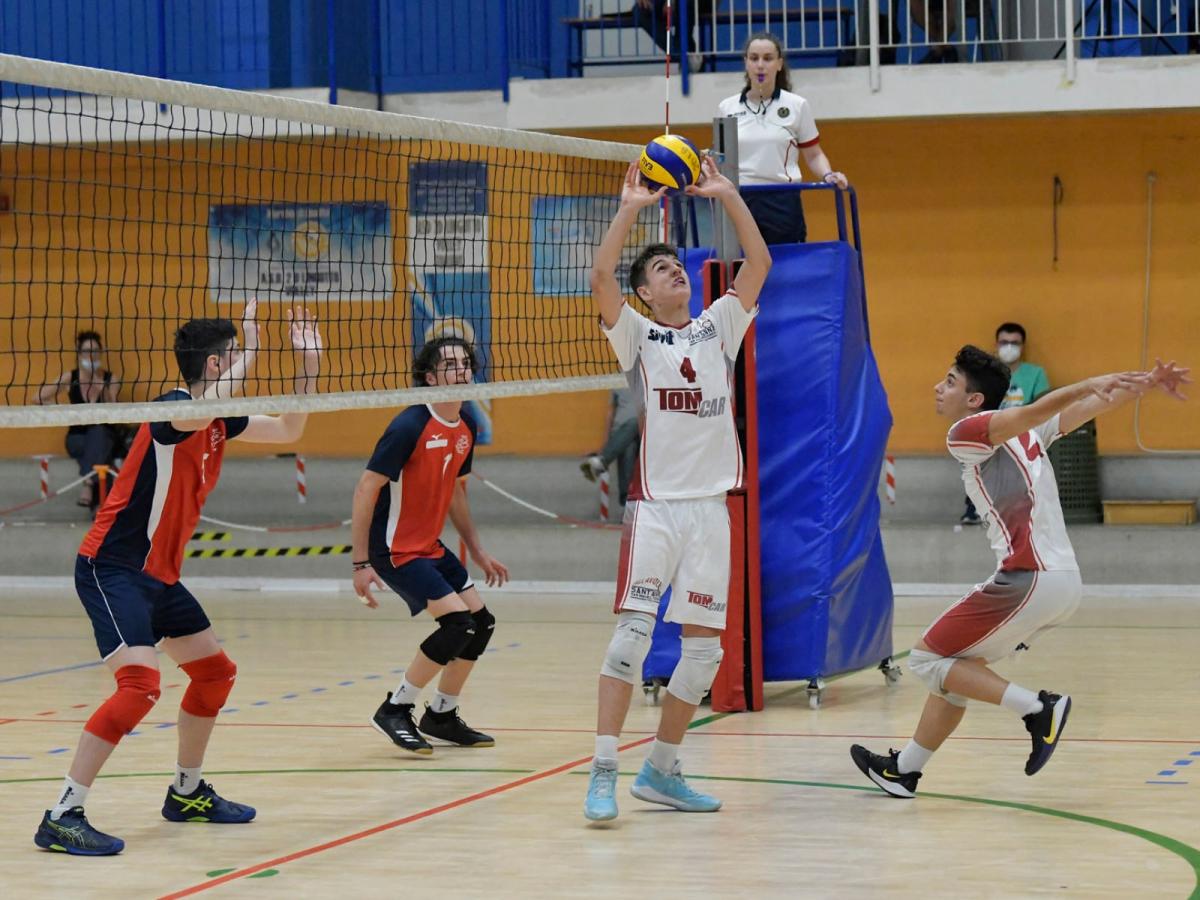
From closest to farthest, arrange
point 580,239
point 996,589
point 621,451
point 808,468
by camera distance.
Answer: point 996,589
point 808,468
point 580,239
point 621,451

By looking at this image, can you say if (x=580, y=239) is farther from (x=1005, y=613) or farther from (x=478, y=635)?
(x=1005, y=613)

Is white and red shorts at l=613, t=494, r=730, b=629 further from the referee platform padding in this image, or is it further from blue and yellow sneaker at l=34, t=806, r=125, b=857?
the referee platform padding

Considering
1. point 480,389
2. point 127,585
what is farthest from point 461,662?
point 127,585

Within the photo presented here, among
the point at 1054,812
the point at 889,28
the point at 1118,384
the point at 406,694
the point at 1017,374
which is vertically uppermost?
the point at 889,28

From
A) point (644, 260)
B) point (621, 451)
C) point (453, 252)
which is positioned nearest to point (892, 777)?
point (644, 260)

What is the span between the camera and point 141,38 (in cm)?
1706

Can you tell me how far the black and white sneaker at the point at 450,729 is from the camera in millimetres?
7578

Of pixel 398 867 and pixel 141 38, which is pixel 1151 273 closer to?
pixel 141 38

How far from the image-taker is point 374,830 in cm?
587

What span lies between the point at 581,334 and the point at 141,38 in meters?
7.16

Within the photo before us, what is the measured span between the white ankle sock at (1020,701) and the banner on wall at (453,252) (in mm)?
2122

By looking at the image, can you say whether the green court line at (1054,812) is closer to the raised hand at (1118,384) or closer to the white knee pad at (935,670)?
the white knee pad at (935,670)

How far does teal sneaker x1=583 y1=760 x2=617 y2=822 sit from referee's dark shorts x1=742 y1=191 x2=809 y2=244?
392 centimetres

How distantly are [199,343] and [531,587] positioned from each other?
892cm
